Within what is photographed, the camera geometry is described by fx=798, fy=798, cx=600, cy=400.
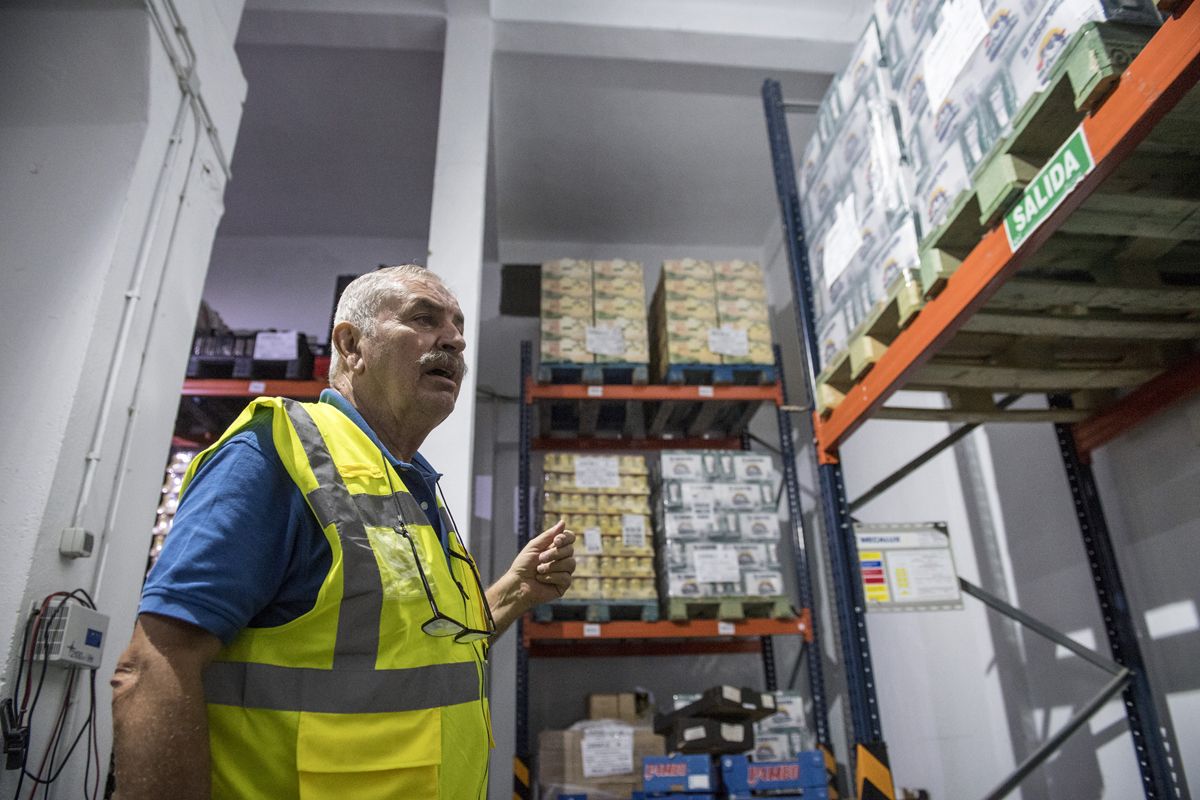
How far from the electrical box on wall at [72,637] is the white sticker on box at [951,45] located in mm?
3634

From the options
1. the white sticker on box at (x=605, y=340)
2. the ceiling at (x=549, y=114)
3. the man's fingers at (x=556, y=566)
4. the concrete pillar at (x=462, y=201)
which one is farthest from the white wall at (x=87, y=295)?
the white sticker on box at (x=605, y=340)

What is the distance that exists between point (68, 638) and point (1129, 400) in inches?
190

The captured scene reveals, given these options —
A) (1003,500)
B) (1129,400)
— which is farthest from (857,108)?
(1003,500)

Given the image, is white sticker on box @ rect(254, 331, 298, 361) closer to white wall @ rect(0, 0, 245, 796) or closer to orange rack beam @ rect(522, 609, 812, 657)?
white wall @ rect(0, 0, 245, 796)

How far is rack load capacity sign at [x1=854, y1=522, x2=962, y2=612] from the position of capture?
12.7 feet

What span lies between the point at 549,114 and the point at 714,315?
7.81 ft

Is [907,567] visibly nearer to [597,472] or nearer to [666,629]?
[666,629]

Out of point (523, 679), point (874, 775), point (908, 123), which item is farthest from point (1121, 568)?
point (523, 679)

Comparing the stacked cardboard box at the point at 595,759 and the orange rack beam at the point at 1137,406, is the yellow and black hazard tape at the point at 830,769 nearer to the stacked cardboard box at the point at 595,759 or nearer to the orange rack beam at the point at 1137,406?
the stacked cardboard box at the point at 595,759

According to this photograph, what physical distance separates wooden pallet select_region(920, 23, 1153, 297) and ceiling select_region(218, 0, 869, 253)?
392cm

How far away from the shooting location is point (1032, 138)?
253 cm

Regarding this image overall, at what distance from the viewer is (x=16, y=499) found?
8.90 ft

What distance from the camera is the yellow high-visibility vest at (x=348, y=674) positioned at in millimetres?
1354

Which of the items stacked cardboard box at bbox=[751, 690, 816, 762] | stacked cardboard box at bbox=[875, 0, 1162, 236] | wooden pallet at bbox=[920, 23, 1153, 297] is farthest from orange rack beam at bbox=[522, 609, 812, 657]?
stacked cardboard box at bbox=[875, 0, 1162, 236]
